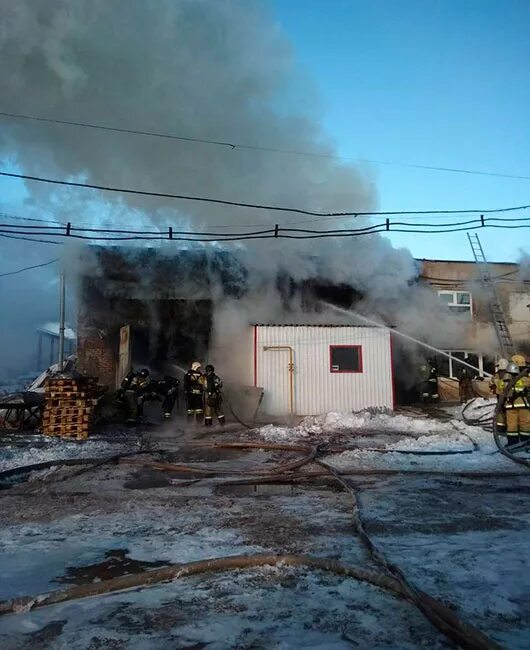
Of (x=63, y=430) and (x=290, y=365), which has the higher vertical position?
(x=290, y=365)

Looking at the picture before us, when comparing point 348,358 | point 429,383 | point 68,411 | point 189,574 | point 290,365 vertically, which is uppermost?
point 348,358

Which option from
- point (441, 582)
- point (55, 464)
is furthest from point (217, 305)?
point (441, 582)

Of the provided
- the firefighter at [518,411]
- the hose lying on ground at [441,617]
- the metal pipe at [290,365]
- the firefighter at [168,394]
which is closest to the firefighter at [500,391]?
the firefighter at [518,411]

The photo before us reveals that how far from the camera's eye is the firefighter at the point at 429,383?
17.2 meters

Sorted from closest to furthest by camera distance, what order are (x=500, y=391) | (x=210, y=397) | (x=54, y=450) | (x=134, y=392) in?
(x=54, y=450)
(x=500, y=391)
(x=210, y=397)
(x=134, y=392)

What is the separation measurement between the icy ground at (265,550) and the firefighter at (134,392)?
5125 millimetres

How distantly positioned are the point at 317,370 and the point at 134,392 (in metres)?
5.23

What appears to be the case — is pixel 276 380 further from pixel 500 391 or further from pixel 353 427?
pixel 500 391

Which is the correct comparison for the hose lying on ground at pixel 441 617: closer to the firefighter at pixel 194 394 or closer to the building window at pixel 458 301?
the firefighter at pixel 194 394

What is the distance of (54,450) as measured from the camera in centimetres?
789

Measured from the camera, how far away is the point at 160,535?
3.91 metres

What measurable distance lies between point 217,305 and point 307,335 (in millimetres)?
3203

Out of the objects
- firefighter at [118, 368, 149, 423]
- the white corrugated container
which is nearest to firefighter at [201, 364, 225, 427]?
firefighter at [118, 368, 149, 423]

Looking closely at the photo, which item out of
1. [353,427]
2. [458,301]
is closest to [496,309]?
[458,301]
